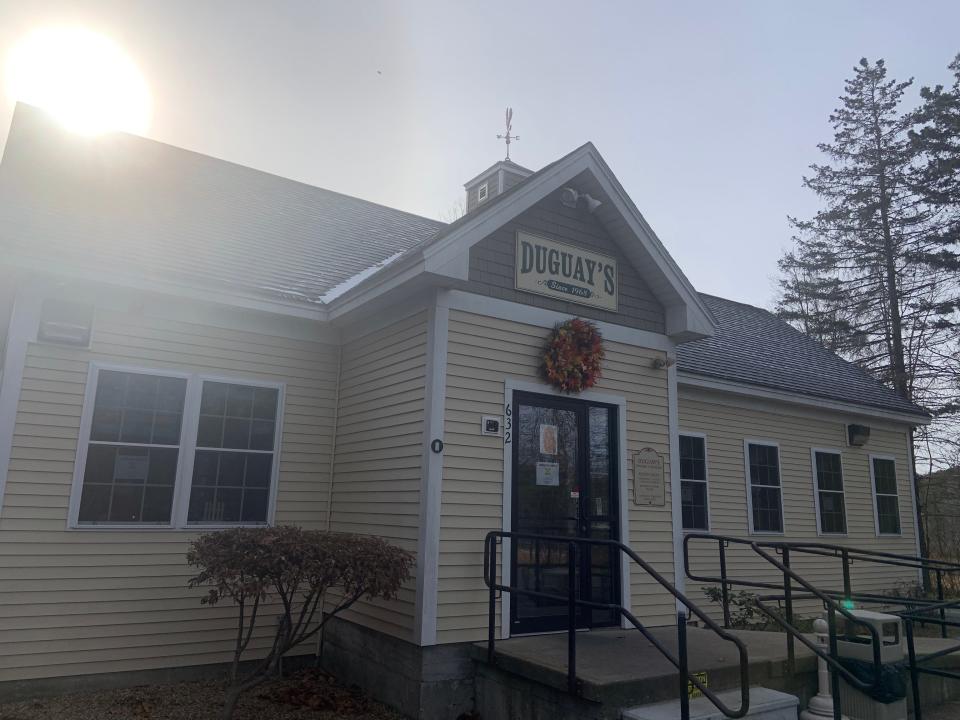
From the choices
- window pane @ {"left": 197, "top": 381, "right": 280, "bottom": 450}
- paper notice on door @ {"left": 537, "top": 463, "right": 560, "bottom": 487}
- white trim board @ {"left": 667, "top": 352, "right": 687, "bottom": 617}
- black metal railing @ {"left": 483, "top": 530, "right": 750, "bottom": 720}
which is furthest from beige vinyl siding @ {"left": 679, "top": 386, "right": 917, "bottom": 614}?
window pane @ {"left": 197, "top": 381, "right": 280, "bottom": 450}

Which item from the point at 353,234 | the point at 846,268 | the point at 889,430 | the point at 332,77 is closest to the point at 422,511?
the point at 353,234

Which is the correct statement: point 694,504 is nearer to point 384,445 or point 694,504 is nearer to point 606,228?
point 606,228

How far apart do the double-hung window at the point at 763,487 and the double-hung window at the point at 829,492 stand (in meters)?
0.95

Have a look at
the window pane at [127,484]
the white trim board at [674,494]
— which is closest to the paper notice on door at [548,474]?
the white trim board at [674,494]

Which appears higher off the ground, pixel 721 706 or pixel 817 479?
pixel 817 479

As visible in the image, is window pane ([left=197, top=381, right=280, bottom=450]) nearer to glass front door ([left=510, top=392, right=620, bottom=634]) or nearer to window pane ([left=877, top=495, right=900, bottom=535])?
glass front door ([left=510, top=392, right=620, bottom=634])

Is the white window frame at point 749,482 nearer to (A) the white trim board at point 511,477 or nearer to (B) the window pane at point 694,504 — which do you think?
(B) the window pane at point 694,504

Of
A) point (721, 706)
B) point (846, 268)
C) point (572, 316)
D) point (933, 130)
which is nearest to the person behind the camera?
point (721, 706)

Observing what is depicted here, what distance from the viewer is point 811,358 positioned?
14.4m

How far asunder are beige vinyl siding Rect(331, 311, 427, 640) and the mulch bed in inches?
26.6

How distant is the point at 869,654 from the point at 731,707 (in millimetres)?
1412

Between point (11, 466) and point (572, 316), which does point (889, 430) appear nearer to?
point (572, 316)

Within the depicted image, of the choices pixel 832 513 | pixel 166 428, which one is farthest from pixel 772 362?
pixel 166 428

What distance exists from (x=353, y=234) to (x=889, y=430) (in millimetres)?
11026
